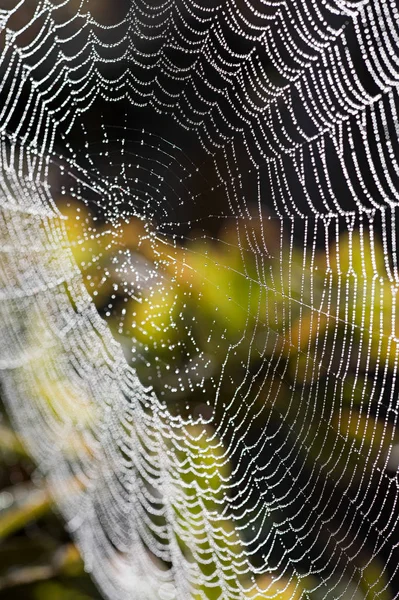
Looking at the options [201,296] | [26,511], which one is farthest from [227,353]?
[26,511]

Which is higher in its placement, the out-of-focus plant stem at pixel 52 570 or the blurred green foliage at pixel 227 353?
the blurred green foliage at pixel 227 353


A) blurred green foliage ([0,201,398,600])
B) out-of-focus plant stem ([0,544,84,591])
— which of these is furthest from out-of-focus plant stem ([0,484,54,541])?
out-of-focus plant stem ([0,544,84,591])

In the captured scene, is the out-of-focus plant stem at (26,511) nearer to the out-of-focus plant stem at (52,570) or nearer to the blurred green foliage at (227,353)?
the blurred green foliage at (227,353)

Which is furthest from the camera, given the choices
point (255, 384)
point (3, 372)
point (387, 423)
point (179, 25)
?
point (3, 372)

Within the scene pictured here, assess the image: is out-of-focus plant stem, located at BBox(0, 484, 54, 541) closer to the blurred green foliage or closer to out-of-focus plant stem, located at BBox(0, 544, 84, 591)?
the blurred green foliage

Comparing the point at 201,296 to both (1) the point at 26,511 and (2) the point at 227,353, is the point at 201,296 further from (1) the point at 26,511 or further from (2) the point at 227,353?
(1) the point at 26,511

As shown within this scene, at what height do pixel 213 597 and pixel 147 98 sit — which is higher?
pixel 147 98

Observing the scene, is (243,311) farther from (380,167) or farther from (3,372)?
(3,372)

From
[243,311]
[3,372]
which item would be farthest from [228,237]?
[3,372]

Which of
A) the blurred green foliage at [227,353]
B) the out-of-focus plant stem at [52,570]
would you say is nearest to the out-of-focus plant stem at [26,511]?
the blurred green foliage at [227,353]
